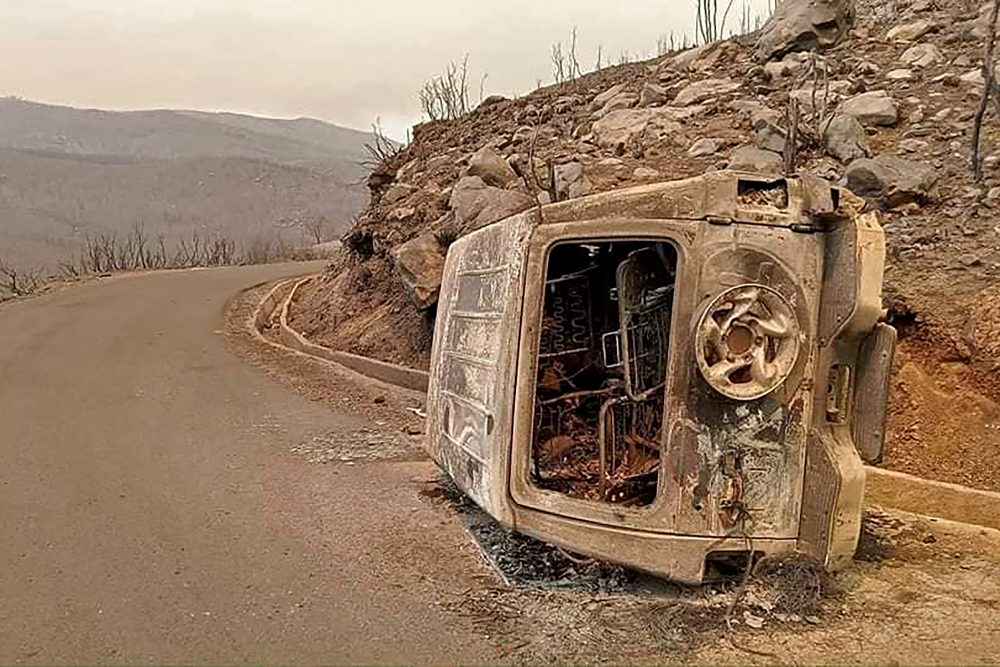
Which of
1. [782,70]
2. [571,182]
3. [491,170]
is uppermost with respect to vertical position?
[782,70]

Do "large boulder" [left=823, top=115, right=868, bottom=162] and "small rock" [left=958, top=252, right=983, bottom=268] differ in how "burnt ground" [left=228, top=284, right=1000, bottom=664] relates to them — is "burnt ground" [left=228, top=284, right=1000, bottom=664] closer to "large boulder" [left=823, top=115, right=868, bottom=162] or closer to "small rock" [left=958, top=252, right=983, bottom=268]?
"small rock" [left=958, top=252, right=983, bottom=268]

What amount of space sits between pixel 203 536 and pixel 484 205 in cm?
610

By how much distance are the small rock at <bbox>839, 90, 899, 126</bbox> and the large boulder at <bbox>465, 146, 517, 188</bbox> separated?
165 inches

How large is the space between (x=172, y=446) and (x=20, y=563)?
8.52 ft

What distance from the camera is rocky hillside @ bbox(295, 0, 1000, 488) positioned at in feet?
20.5

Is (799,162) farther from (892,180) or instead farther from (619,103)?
(619,103)

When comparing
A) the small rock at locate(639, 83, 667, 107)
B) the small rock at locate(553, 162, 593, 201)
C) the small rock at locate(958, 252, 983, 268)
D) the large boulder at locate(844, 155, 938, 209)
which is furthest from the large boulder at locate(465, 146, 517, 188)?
the small rock at locate(958, 252, 983, 268)

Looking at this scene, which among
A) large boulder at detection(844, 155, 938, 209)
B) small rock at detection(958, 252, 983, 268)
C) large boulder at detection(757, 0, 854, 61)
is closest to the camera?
small rock at detection(958, 252, 983, 268)

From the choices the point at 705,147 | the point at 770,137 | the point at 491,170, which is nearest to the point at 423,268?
the point at 491,170

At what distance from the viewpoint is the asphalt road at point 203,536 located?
4.00 m

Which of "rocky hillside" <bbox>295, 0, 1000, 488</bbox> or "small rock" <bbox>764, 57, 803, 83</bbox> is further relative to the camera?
"small rock" <bbox>764, 57, 803, 83</bbox>

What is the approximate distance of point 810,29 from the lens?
12672mm

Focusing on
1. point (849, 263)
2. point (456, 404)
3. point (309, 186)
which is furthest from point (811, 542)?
point (309, 186)

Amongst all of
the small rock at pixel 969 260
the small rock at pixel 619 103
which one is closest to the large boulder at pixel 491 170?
the small rock at pixel 619 103
